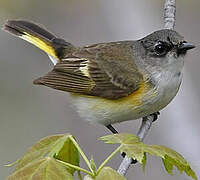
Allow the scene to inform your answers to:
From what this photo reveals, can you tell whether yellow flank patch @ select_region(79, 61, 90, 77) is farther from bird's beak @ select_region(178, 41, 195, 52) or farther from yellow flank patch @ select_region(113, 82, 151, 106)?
bird's beak @ select_region(178, 41, 195, 52)

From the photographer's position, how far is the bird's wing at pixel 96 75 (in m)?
3.48

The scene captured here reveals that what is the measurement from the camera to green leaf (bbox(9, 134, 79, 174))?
194cm

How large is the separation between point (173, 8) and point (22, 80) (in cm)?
391

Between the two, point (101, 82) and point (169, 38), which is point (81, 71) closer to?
point (101, 82)

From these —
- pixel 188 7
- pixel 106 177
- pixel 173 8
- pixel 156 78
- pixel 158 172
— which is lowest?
pixel 158 172

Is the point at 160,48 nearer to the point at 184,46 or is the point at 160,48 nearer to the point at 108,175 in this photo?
the point at 184,46

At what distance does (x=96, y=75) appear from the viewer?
3.62 m

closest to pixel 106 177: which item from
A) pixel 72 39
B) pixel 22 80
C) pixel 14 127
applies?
pixel 14 127

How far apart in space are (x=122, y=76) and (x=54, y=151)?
65.4 inches

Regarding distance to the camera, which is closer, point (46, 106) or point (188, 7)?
point (46, 106)

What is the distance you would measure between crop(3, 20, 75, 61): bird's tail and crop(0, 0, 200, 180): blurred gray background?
4.14ft

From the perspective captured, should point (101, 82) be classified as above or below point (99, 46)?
below

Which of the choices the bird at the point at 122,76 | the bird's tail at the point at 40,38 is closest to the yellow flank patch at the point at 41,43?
the bird's tail at the point at 40,38

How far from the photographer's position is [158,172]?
19.6 feet
